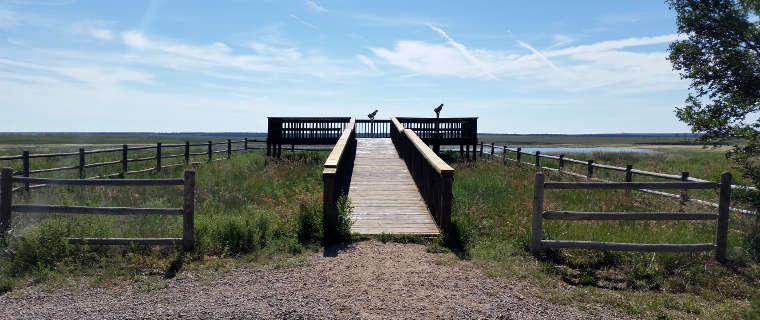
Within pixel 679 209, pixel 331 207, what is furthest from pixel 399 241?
pixel 679 209

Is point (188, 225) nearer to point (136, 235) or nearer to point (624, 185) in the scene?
point (136, 235)

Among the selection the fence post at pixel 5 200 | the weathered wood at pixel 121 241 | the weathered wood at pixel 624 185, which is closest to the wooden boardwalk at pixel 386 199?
the weathered wood at pixel 624 185

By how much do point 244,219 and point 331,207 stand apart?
4.31 ft

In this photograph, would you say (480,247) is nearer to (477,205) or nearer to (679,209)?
(477,205)

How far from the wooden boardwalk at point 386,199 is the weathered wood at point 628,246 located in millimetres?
2001

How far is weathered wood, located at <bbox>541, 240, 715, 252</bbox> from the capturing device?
6.20m

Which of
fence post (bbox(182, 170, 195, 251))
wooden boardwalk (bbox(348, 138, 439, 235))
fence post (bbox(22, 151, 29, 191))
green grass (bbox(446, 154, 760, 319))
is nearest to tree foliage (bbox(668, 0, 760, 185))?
green grass (bbox(446, 154, 760, 319))

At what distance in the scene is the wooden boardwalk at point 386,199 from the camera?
8055 mm

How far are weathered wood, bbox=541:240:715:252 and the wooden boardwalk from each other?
2001mm

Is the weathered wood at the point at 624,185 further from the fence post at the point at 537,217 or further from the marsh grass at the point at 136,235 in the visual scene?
the marsh grass at the point at 136,235

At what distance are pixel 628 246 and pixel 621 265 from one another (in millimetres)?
259

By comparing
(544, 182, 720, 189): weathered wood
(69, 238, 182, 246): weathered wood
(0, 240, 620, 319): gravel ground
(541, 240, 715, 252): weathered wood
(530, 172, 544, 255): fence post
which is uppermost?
(544, 182, 720, 189): weathered wood

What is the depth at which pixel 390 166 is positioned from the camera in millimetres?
14609

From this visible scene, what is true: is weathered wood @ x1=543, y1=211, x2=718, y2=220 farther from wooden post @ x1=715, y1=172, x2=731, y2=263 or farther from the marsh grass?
the marsh grass
